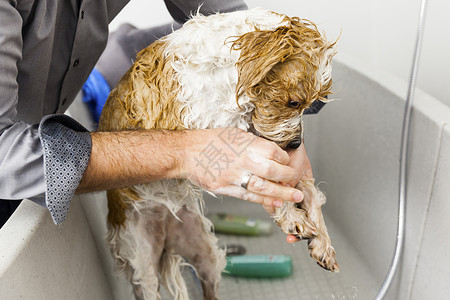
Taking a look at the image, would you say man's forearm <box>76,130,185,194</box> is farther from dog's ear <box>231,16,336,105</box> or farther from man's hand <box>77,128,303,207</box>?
dog's ear <box>231,16,336,105</box>

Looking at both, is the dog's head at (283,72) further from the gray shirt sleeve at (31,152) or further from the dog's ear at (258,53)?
the gray shirt sleeve at (31,152)

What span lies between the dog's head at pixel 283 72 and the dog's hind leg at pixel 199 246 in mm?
421

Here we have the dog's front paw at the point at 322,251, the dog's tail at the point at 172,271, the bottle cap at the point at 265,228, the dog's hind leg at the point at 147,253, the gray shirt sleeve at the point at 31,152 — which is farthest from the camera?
the bottle cap at the point at 265,228

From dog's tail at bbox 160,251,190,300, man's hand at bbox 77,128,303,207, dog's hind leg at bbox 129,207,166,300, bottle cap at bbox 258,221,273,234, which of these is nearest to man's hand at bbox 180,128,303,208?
man's hand at bbox 77,128,303,207

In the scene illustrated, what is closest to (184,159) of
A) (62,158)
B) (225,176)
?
(225,176)

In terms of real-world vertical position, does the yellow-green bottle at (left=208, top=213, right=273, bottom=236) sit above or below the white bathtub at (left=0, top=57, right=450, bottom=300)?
below

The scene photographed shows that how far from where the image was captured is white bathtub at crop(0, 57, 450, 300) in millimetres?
874

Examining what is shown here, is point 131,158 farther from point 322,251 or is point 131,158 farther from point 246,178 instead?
point 322,251

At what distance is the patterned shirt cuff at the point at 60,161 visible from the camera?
0.78m

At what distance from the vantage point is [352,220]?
62.4 inches

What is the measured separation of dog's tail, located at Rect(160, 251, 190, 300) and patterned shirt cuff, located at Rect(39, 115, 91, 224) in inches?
19.2

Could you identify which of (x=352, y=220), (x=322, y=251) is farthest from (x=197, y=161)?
(x=352, y=220)

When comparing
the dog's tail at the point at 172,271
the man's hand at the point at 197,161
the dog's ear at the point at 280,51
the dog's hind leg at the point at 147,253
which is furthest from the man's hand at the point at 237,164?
the dog's tail at the point at 172,271

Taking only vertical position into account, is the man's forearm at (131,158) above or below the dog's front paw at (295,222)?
above
